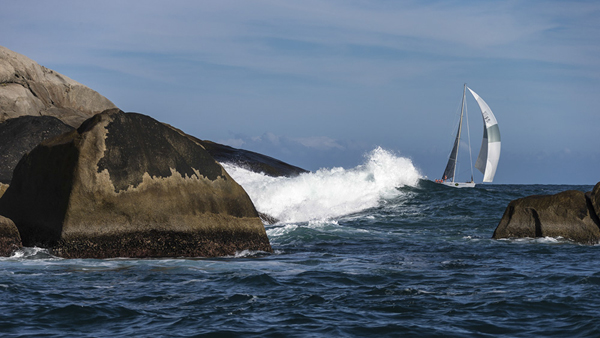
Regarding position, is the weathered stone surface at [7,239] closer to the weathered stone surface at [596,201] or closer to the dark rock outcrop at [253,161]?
the weathered stone surface at [596,201]

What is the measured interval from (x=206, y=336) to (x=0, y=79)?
2886cm

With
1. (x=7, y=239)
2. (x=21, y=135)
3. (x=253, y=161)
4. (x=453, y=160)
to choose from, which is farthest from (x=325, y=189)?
(x=453, y=160)

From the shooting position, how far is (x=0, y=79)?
1198 inches

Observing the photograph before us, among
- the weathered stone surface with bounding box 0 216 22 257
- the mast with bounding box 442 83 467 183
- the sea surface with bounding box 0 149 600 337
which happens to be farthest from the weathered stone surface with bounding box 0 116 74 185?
the mast with bounding box 442 83 467 183

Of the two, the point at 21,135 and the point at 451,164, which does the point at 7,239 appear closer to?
the point at 21,135

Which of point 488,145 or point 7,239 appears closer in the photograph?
point 7,239

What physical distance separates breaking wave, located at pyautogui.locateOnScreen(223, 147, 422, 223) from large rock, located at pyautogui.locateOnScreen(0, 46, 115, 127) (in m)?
10.5

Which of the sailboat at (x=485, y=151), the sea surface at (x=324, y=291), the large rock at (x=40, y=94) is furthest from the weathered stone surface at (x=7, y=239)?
the sailboat at (x=485, y=151)

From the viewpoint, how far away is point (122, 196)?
10023 mm

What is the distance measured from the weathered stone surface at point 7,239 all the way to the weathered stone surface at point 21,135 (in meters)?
9.48

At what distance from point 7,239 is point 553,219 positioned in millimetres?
11382

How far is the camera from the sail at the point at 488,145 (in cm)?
5138

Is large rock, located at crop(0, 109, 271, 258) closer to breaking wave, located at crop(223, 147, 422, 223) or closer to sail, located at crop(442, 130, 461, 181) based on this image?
breaking wave, located at crop(223, 147, 422, 223)

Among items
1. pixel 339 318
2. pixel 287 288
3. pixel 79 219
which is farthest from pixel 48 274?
pixel 339 318
